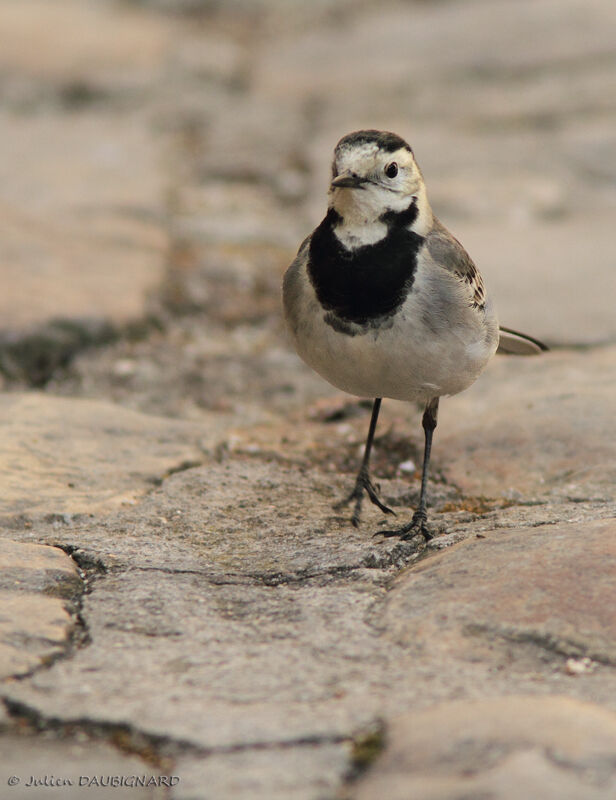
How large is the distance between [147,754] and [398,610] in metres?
0.80

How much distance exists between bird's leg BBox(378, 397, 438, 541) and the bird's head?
0.69 meters

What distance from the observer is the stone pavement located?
2.12 m

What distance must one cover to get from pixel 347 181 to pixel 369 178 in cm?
12

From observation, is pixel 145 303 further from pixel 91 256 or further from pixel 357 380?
pixel 357 380

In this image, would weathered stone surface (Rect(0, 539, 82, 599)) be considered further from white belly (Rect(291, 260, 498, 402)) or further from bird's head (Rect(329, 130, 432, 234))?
bird's head (Rect(329, 130, 432, 234))

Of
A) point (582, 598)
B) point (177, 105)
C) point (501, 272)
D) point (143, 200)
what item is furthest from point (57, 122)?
point (582, 598)

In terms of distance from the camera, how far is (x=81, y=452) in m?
3.80

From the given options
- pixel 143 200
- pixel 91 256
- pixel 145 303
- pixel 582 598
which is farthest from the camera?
pixel 143 200

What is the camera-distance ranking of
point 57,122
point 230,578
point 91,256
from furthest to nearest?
point 57,122
point 91,256
point 230,578

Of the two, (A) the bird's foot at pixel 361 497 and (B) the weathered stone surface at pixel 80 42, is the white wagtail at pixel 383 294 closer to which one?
(A) the bird's foot at pixel 361 497

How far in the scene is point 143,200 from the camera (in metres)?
6.47

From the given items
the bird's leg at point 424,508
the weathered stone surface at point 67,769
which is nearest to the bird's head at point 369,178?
the bird's leg at point 424,508

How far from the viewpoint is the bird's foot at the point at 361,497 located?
365cm

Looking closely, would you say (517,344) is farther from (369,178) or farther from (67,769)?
(67,769)
